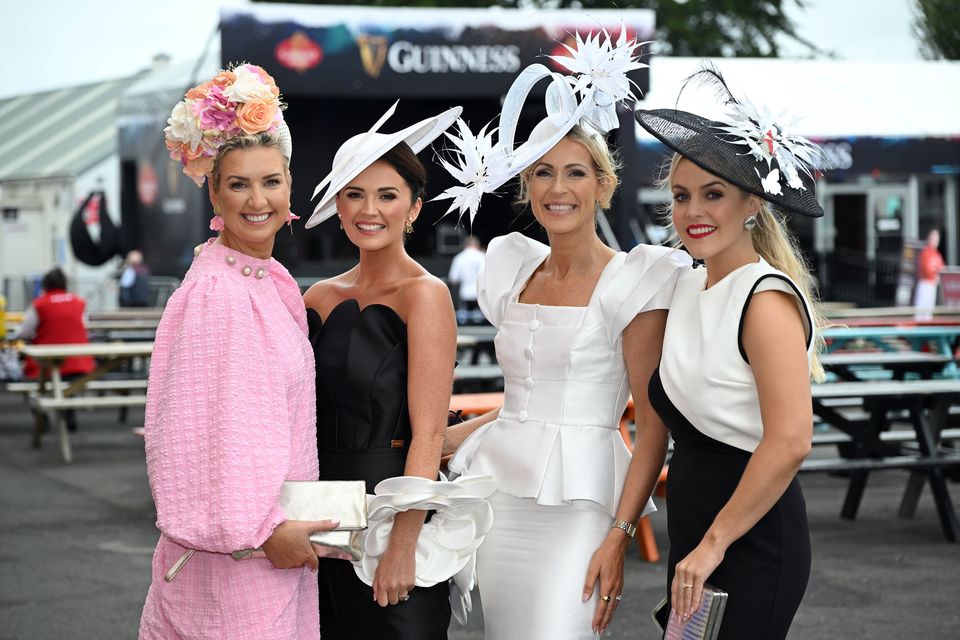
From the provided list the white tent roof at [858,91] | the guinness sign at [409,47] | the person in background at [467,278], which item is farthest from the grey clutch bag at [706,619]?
the white tent roof at [858,91]

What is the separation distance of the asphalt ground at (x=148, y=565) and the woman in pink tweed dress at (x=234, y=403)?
274 cm

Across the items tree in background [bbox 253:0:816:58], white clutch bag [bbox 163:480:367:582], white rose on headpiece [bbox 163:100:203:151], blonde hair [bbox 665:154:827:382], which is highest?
tree in background [bbox 253:0:816:58]

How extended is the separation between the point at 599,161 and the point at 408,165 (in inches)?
19.9

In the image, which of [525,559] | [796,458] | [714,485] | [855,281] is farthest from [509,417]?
[855,281]

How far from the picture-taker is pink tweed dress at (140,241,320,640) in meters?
2.54

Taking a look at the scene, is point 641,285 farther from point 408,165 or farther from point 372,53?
point 372,53

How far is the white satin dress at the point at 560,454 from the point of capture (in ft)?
9.73

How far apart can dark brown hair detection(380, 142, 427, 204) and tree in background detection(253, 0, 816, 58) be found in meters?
30.9

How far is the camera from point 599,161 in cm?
311

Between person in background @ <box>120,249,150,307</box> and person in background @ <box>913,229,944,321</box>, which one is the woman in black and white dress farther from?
person in background @ <box>120,249,150,307</box>

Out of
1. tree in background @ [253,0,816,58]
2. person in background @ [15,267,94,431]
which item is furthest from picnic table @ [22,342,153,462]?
tree in background @ [253,0,816,58]

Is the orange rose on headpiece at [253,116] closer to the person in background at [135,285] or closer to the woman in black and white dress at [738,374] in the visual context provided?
the woman in black and white dress at [738,374]

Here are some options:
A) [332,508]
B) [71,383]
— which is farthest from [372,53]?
[332,508]

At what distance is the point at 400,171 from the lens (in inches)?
120
